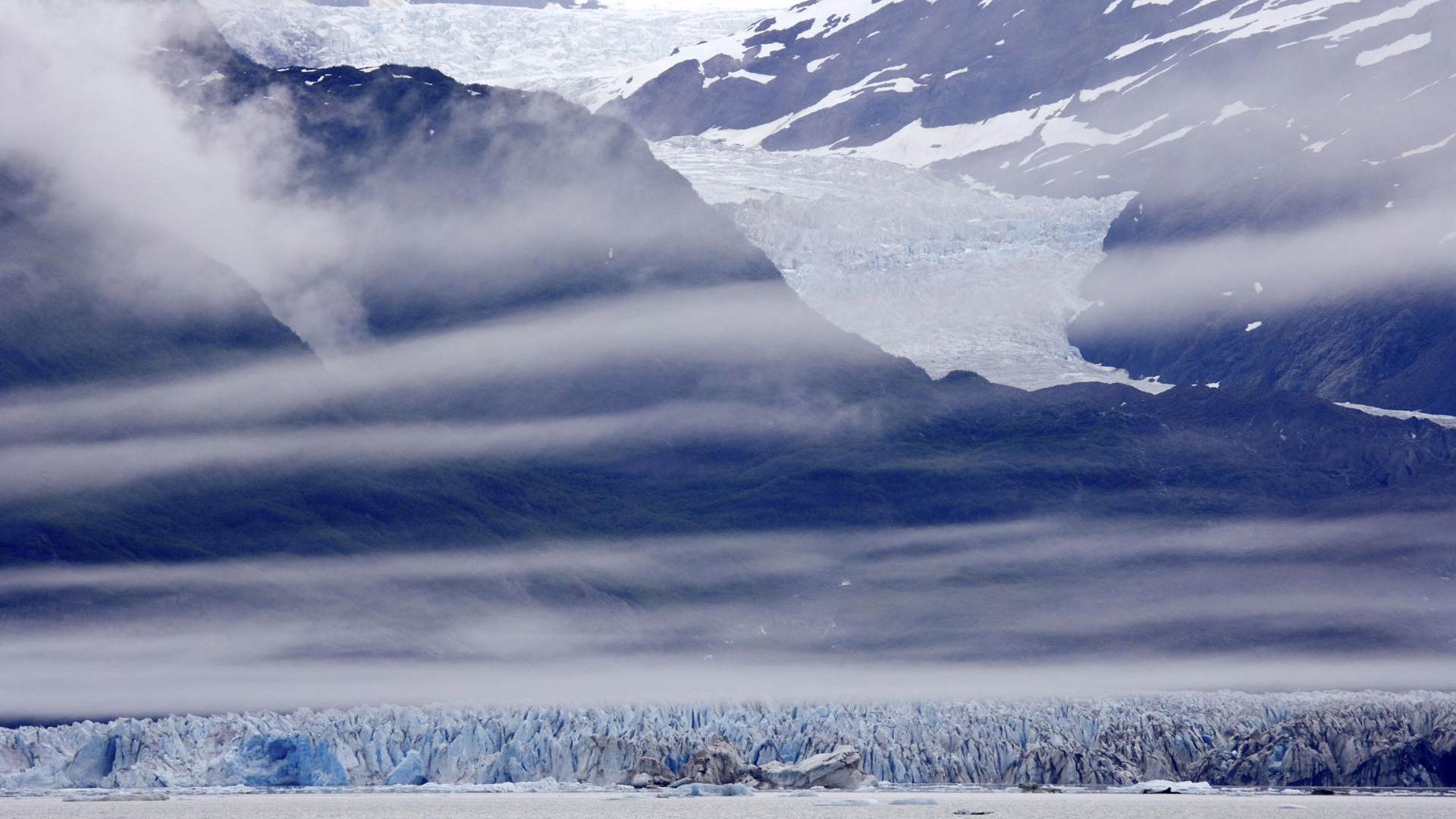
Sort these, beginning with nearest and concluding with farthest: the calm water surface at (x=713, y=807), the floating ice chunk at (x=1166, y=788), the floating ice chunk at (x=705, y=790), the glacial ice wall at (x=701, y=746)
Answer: the calm water surface at (x=713, y=807) → the floating ice chunk at (x=705, y=790) → the glacial ice wall at (x=701, y=746) → the floating ice chunk at (x=1166, y=788)

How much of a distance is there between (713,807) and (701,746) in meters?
9.97

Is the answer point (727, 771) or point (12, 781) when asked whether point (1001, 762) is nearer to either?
point (727, 771)

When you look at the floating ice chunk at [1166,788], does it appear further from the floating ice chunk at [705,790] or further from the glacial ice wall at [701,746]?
the floating ice chunk at [705,790]

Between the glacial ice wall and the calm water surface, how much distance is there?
1769mm

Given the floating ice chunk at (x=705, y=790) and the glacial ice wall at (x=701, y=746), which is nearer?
the floating ice chunk at (x=705, y=790)

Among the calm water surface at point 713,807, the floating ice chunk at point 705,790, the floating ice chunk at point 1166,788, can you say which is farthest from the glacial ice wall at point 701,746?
the floating ice chunk at point 705,790

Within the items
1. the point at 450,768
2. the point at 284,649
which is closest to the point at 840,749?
the point at 450,768

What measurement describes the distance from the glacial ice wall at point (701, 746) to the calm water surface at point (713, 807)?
1769 millimetres

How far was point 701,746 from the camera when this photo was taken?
403 feet

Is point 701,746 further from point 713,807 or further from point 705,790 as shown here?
point 713,807

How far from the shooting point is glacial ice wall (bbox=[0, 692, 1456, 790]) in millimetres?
117125

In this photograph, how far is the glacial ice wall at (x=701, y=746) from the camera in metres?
117

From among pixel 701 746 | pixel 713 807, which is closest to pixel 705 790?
pixel 713 807

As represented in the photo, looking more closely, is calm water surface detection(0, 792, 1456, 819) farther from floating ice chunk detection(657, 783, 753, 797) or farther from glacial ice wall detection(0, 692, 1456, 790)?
glacial ice wall detection(0, 692, 1456, 790)
